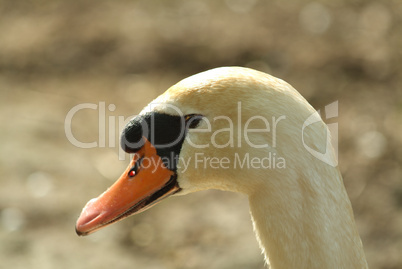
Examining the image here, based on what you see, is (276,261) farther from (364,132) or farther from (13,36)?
(13,36)

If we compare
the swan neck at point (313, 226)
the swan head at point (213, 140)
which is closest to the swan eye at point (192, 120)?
the swan head at point (213, 140)

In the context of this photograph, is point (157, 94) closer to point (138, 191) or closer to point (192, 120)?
point (138, 191)

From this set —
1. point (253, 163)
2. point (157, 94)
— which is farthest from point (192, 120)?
point (157, 94)

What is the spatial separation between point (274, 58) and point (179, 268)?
2479 mm

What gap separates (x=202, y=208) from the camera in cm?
479

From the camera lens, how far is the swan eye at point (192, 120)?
2229 mm

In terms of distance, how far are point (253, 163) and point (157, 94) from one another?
3.70 m

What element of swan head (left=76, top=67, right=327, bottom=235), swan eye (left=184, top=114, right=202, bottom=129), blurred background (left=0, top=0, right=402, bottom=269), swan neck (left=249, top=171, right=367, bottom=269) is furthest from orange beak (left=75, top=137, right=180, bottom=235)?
blurred background (left=0, top=0, right=402, bottom=269)

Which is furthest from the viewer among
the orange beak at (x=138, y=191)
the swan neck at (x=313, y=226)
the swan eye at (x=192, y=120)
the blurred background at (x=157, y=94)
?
the blurred background at (x=157, y=94)

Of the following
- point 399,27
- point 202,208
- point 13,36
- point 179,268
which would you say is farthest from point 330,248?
point 13,36

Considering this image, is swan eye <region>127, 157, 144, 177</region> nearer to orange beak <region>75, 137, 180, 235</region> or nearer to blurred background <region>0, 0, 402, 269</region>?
orange beak <region>75, 137, 180, 235</region>

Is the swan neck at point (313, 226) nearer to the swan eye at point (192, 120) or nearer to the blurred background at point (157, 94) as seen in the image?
the swan eye at point (192, 120)

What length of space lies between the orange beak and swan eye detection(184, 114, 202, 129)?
0.20 m

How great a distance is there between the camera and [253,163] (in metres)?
2.16
